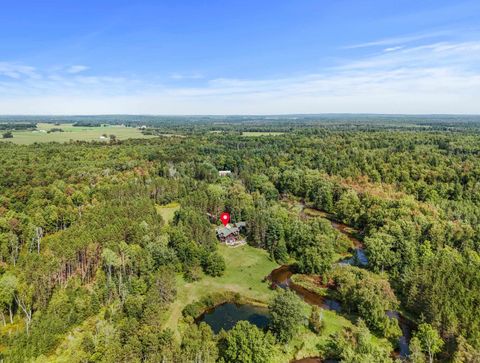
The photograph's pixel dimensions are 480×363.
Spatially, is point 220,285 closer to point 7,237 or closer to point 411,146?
point 7,237

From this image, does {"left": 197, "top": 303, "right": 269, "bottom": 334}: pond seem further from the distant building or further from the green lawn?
the distant building

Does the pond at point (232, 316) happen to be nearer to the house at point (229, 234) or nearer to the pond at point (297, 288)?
the pond at point (297, 288)

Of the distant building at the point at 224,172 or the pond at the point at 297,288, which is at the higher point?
the distant building at the point at 224,172

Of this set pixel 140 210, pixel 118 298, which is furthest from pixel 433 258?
pixel 140 210

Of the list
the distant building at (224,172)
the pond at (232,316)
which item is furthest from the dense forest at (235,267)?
the distant building at (224,172)

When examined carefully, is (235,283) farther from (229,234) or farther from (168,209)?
(168,209)

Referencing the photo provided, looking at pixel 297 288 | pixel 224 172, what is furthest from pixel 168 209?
pixel 297 288
